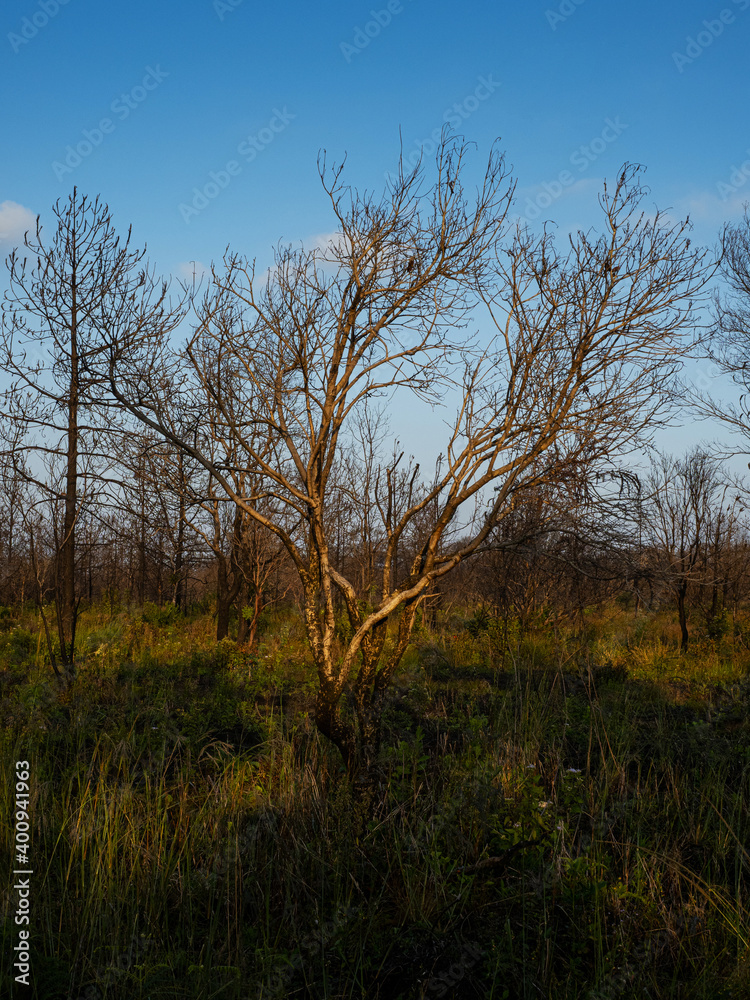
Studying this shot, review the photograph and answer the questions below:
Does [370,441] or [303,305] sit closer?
[303,305]

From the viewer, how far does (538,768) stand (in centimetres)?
445

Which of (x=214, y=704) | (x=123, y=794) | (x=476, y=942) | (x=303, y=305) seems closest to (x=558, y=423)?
(x=303, y=305)

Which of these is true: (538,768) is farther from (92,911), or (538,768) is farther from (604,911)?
(92,911)

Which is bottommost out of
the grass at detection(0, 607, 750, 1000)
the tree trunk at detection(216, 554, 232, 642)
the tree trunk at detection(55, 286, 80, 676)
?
the grass at detection(0, 607, 750, 1000)

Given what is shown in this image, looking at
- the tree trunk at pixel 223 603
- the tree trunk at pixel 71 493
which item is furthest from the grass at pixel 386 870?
the tree trunk at pixel 223 603

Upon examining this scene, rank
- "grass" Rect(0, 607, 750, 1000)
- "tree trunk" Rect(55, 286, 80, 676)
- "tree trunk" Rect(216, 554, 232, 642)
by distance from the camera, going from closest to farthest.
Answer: "grass" Rect(0, 607, 750, 1000) < "tree trunk" Rect(55, 286, 80, 676) < "tree trunk" Rect(216, 554, 232, 642)

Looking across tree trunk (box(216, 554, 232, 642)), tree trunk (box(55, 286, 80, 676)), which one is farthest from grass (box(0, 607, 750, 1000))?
tree trunk (box(216, 554, 232, 642))

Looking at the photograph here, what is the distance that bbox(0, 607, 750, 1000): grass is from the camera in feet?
8.56

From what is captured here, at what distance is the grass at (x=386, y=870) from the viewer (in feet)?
8.56

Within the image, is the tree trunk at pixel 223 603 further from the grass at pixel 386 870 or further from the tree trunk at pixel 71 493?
the grass at pixel 386 870

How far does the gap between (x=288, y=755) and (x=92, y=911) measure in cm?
157

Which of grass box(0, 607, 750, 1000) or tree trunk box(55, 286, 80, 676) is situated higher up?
tree trunk box(55, 286, 80, 676)

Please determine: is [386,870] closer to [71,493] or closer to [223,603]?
[71,493]

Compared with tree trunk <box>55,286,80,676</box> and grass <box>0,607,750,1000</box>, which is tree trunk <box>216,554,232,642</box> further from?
grass <box>0,607,750,1000</box>
